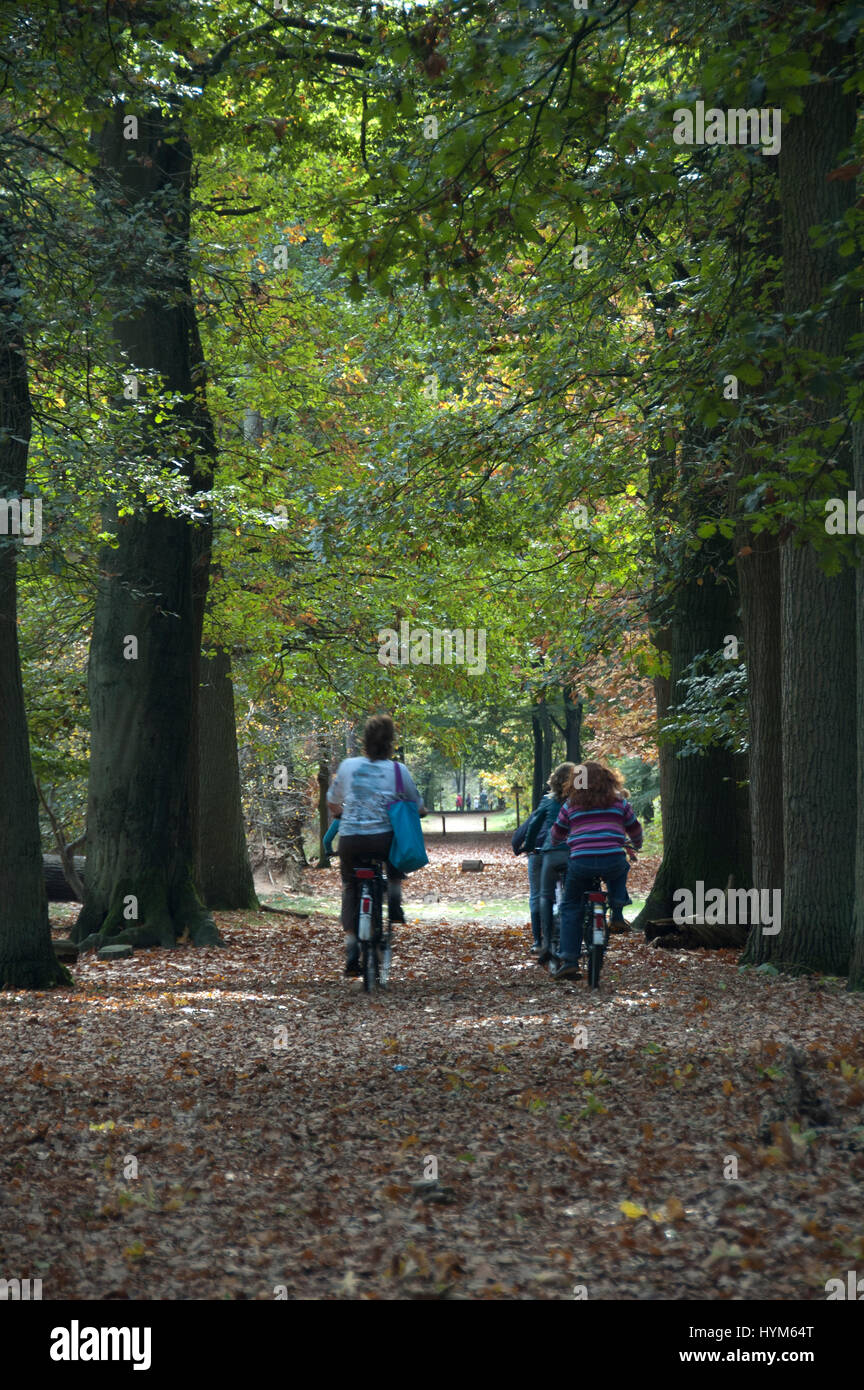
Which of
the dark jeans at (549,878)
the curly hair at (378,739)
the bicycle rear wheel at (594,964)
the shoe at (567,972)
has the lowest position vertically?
the shoe at (567,972)

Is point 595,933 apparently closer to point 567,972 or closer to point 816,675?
point 567,972

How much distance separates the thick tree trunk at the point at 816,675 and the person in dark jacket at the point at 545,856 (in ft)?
6.36

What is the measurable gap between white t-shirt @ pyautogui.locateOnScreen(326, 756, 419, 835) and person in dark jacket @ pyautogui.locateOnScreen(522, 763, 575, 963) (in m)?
1.76

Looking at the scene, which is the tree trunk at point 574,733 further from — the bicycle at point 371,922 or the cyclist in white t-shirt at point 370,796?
the cyclist in white t-shirt at point 370,796

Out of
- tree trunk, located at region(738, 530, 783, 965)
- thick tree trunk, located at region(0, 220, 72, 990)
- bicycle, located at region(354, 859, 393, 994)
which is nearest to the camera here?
thick tree trunk, located at region(0, 220, 72, 990)

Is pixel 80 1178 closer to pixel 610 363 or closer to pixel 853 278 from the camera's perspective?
pixel 853 278

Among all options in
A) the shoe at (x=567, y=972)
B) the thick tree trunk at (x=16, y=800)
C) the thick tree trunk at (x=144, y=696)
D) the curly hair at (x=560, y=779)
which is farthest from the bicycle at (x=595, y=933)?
the thick tree trunk at (x=144, y=696)

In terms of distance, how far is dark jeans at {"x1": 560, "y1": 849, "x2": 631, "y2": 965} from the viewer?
9.72 m

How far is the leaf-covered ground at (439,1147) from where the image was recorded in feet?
12.4

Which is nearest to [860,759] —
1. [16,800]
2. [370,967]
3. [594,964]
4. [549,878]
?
[594,964]

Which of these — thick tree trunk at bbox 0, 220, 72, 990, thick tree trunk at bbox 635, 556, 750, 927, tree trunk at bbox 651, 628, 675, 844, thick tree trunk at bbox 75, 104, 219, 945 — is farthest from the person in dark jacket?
thick tree trunk at bbox 0, 220, 72, 990

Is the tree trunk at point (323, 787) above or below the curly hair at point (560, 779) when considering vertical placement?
below

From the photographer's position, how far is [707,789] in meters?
14.0

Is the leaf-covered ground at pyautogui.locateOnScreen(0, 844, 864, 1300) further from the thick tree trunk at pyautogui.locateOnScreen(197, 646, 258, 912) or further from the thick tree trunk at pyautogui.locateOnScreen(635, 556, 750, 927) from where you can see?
the thick tree trunk at pyautogui.locateOnScreen(197, 646, 258, 912)
